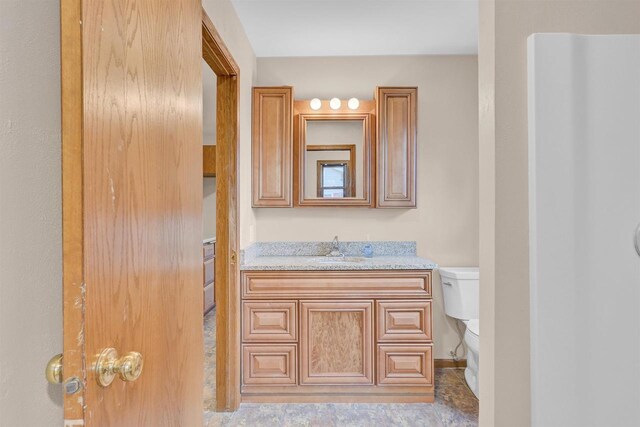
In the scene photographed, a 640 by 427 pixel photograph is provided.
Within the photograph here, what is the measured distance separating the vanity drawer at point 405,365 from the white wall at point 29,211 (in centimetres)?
195

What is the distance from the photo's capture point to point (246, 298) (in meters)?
2.43

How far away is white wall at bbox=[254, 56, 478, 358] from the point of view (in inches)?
118

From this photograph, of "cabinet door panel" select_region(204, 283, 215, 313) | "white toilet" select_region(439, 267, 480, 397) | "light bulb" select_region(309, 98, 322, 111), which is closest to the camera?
"white toilet" select_region(439, 267, 480, 397)

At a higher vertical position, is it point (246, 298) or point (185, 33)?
point (185, 33)

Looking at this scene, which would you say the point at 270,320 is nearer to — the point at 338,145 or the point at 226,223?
the point at 226,223

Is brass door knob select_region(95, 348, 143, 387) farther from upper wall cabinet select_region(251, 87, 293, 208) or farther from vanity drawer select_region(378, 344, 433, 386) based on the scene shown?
upper wall cabinet select_region(251, 87, 293, 208)

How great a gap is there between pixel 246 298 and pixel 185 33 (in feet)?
5.42

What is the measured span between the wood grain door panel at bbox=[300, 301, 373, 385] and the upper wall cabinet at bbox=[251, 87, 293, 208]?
842 mm

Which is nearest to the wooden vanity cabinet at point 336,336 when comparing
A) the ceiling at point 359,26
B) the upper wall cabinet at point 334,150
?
the upper wall cabinet at point 334,150

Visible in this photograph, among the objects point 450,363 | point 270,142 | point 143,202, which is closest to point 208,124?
point 270,142

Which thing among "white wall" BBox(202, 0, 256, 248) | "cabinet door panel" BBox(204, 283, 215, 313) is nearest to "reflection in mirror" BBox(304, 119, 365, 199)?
"white wall" BBox(202, 0, 256, 248)

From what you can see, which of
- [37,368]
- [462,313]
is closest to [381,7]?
[462,313]

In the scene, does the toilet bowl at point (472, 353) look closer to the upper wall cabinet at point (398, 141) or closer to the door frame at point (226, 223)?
the upper wall cabinet at point (398, 141)

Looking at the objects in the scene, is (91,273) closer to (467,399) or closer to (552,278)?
(552,278)
